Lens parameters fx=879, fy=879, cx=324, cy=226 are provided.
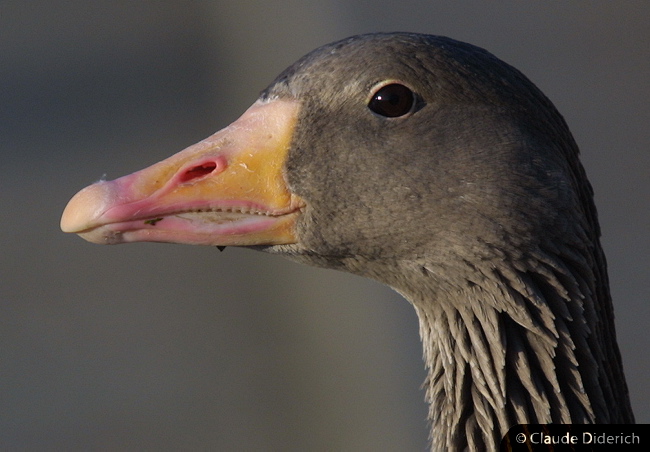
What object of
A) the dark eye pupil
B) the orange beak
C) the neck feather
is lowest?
the neck feather

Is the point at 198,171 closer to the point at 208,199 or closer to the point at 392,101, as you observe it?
the point at 208,199

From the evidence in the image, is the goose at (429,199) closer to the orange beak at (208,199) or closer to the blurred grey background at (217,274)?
the orange beak at (208,199)

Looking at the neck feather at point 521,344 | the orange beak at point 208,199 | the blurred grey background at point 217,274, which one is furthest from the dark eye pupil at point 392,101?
the blurred grey background at point 217,274

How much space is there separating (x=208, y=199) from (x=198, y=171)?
0.43ft

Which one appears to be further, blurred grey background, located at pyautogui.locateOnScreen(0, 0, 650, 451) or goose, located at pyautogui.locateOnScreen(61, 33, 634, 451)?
blurred grey background, located at pyautogui.locateOnScreen(0, 0, 650, 451)

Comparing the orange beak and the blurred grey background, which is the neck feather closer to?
the orange beak

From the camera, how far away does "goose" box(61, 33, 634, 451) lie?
3.22m

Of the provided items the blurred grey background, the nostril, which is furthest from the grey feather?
the blurred grey background

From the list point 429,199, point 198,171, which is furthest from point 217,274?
point 429,199

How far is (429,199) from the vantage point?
3.28 metres

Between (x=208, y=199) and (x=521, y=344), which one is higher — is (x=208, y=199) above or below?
above

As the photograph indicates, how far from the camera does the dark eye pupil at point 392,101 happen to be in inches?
127

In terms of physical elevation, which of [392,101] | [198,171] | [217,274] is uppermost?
[217,274]

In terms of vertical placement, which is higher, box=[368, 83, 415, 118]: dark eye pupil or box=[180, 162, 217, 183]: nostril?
box=[368, 83, 415, 118]: dark eye pupil
